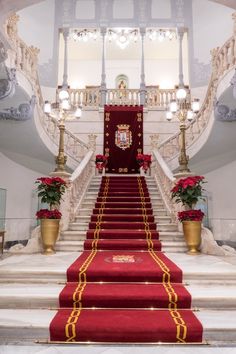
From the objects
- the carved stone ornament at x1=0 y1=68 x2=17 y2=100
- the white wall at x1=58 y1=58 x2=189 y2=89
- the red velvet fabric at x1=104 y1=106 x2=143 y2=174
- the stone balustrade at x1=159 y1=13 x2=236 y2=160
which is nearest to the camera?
the carved stone ornament at x1=0 y1=68 x2=17 y2=100

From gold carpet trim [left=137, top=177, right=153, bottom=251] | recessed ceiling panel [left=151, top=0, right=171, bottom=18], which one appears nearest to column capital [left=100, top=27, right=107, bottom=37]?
recessed ceiling panel [left=151, top=0, right=171, bottom=18]

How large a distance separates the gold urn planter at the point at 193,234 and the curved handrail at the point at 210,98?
138 inches

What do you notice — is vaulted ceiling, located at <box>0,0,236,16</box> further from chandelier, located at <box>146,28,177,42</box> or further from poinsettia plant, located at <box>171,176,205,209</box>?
chandelier, located at <box>146,28,177,42</box>

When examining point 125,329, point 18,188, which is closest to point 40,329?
point 125,329

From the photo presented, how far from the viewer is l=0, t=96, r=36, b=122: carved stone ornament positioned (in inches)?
274

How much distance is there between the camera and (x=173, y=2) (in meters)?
12.8

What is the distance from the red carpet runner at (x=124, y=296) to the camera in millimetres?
2744

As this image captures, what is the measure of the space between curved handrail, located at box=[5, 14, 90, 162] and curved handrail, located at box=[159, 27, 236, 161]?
3.23 m

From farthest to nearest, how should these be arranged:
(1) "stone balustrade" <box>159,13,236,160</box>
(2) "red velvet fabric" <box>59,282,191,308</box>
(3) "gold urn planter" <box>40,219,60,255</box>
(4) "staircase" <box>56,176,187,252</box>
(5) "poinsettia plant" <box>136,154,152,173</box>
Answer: (5) "poinsettia plant" <box>136,154,152,173</box>, (1) "stone balustrade" <box>159,13,236,160</box>, (4) "staircase" <box>56,176,187,252</box>, (3) "gold urn planter" <box>40,219,60,255</box>, (2) "red velvet fabric" <box>59,282,191,308</box>

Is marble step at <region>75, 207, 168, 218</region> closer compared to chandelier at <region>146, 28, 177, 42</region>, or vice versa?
marble step at <region>75, 207, 168, 218</region>

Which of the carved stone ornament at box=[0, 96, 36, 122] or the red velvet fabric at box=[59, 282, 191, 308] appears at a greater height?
the carved stone ornament at box=[0, 96, 36, 122]

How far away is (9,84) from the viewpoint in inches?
231

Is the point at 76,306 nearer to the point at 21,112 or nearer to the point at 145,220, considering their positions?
the point at 145,220

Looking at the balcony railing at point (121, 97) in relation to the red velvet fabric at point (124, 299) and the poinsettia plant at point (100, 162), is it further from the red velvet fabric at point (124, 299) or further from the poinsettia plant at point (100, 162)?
the red velvet fabric at point (124, 299)
